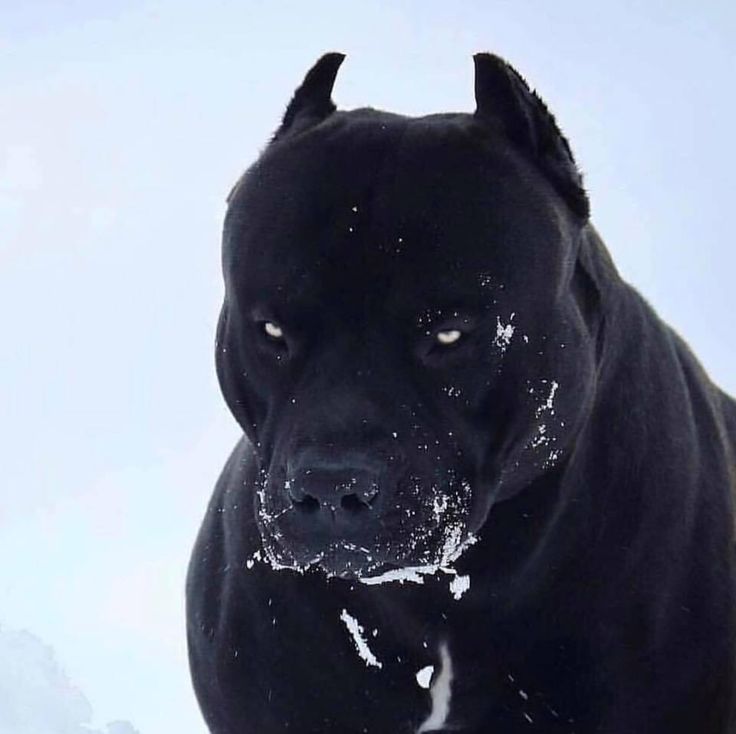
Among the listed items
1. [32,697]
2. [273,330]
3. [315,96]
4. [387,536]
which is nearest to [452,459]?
[387,536]

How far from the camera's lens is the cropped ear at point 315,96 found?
3842 millimetres

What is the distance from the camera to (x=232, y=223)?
3625 mm

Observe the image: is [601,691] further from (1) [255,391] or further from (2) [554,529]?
(1) [255,391]

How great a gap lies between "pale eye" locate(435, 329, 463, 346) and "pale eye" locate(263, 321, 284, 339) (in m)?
0.34

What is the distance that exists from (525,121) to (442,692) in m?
1.36

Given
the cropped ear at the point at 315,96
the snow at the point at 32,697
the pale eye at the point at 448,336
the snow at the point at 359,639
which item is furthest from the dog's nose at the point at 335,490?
the snow at the point at 32,697

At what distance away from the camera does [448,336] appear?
3.36 metres

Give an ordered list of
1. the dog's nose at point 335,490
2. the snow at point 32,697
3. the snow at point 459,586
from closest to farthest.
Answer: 1. the dog's nose at point 335,490
2. the snow at point 459,586
3. the snow at point 32,697

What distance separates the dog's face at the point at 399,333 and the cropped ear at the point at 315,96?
205 millimetres

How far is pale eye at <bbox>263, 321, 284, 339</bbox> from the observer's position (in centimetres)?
345

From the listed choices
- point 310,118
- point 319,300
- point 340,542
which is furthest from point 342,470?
point 310,118

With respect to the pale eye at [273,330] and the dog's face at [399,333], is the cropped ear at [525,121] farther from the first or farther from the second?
the pale eye at [273,330]

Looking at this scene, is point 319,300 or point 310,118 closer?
point 319,300

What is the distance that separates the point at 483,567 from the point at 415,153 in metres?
0.97
